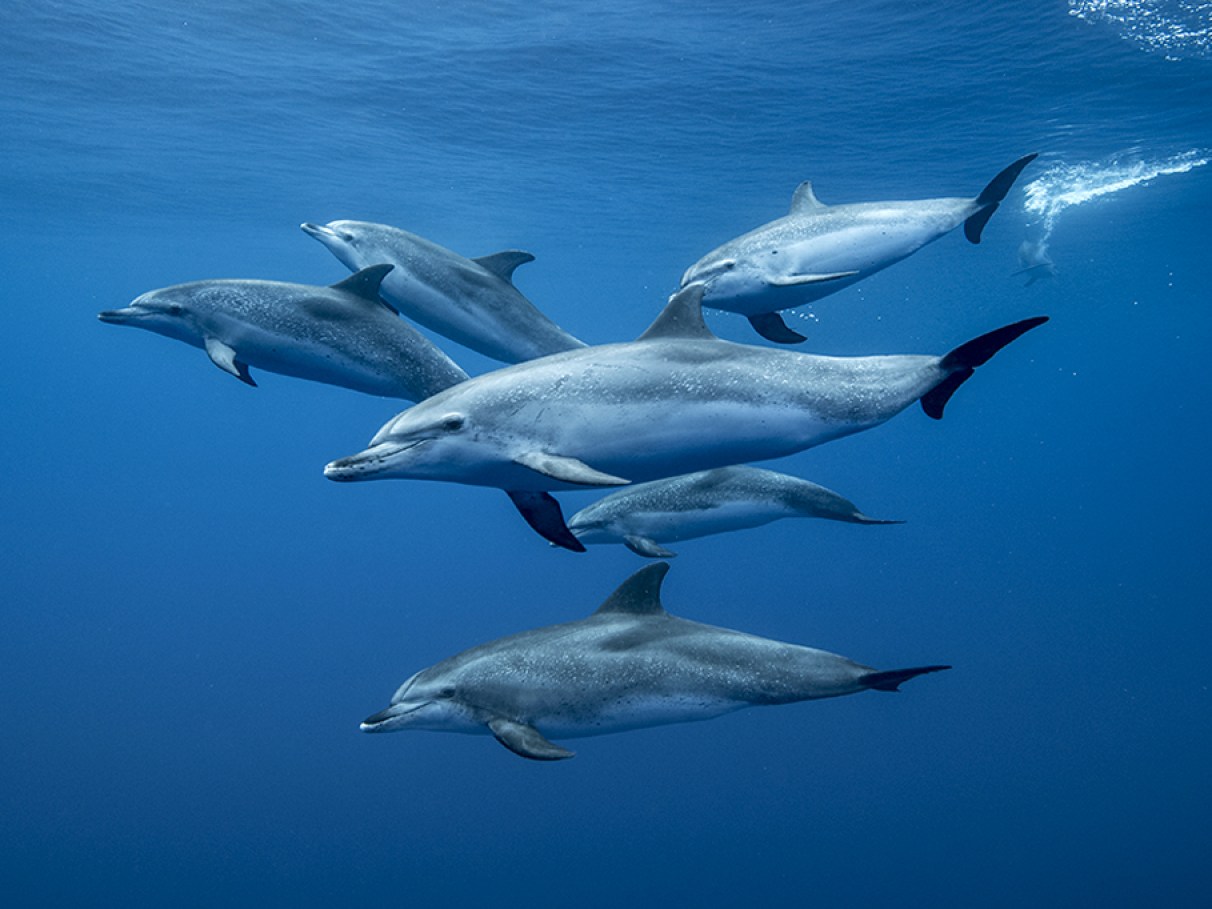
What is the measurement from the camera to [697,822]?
43.7 ft

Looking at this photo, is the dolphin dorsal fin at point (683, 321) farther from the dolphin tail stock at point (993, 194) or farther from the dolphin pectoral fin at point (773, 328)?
the dolphin tail stock at point (993, 194)

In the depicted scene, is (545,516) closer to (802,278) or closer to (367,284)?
(367,284)

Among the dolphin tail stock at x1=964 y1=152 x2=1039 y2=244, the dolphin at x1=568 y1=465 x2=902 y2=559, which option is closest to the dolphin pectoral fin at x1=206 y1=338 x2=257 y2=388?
the dolphin at x1=568 y1=465 x2=902 y2=559

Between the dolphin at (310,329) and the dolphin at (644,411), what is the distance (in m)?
1.65

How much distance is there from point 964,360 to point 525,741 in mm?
3329

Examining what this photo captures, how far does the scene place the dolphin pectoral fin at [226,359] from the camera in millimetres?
6000

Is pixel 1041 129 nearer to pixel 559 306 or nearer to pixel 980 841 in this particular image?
pixel 980 841

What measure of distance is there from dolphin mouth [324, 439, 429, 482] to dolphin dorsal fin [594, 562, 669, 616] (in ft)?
6.99

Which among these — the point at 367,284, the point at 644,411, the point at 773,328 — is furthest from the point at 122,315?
the point at 773,328

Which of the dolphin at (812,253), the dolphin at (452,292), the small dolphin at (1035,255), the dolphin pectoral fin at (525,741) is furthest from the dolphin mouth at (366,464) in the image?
the small dolphin at (1035,255)

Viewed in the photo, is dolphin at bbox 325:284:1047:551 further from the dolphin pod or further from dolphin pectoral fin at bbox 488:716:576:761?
dolphin pectoral fin at bbox 488:716:576:761

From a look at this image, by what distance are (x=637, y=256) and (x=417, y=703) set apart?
3456 centimetres

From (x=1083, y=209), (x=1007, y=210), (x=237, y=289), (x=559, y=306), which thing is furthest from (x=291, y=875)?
(x=559, y=306)

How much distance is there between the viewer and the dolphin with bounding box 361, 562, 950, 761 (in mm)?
5277
